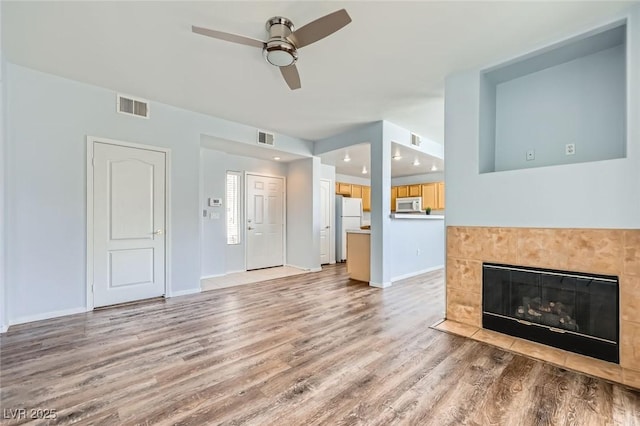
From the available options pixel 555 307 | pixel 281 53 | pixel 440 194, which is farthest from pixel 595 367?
pixel 440 194

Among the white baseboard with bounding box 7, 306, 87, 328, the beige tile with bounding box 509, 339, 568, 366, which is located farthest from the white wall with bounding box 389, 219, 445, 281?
the white baseboard with bounding box 7, 306, 87, 328

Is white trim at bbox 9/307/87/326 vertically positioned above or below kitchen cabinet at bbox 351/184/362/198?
below

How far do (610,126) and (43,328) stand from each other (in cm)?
580

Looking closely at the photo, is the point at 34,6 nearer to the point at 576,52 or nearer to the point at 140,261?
the point at 140,261

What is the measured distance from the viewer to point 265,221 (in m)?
6.09

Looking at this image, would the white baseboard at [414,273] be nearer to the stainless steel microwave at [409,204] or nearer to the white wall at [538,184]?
the white wall at [538,184]

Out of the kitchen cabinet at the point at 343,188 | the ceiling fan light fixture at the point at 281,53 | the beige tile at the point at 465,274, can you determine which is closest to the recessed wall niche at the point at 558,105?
the beige tile at the point at 465,274

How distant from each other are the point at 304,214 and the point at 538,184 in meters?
4.20

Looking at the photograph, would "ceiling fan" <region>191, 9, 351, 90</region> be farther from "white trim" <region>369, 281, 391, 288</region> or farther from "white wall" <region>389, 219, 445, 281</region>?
"white trim" <region>369, 281, 391, 288</region>

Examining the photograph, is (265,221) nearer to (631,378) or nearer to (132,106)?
(132,106)

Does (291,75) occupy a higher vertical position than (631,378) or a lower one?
higher

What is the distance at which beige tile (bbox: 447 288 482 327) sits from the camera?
2879 mm

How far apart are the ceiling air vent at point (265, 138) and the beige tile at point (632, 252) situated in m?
4.59

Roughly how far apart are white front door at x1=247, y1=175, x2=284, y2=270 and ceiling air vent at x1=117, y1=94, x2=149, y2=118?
2.35m
